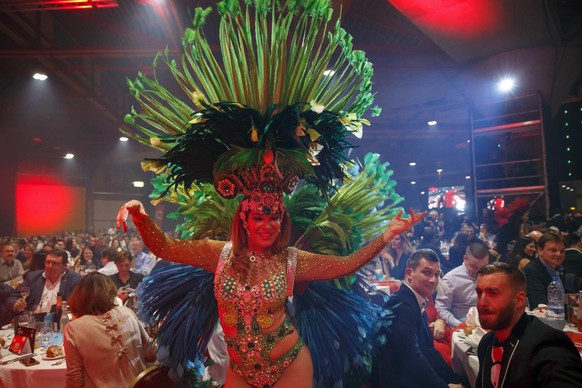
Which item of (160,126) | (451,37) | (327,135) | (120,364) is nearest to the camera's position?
(327,135)

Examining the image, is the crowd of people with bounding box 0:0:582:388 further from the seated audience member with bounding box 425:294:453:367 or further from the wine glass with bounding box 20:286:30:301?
the wine glass with bounding box 20:286:30:301

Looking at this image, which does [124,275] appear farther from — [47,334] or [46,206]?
[46,206]

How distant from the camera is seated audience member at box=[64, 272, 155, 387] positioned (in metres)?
2.77

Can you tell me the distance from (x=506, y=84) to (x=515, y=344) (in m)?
8.38

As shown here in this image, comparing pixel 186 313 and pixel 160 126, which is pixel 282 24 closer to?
pixel 160 126

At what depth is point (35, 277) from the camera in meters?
5.11

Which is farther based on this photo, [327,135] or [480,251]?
[480,251]

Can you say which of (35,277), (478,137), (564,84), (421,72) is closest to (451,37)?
(478,137)

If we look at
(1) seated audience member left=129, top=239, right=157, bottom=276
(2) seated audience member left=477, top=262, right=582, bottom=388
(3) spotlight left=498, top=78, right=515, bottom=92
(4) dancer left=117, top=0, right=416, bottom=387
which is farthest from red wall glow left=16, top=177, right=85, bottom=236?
(2) seated audience member left=477, top=262, right=582, bottom=388

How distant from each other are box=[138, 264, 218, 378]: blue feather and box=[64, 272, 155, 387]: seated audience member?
763 millimetres

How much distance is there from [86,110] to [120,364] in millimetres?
12500

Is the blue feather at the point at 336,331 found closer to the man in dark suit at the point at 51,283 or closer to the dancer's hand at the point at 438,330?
the dancer's hand at the point at 438,330

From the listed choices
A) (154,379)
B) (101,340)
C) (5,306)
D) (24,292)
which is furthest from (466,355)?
(5,306)

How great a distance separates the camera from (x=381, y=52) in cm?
947
